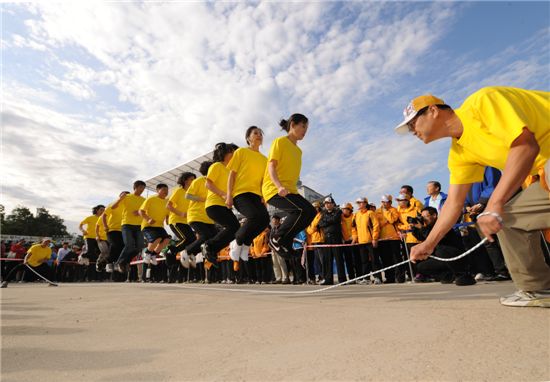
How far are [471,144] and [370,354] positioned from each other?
1.58 meters

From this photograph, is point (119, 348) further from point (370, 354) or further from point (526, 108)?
point (526, 108)

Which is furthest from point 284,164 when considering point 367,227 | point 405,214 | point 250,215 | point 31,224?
point 31,224

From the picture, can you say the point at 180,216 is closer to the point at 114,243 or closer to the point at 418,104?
the point at 114,243

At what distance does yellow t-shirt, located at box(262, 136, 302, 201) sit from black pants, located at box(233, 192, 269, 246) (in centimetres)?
34

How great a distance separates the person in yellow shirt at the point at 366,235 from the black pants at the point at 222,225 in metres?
3.47

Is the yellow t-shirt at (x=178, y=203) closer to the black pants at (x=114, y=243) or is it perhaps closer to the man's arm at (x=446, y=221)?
the black pants at (x=114, y=243)

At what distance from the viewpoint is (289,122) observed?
520cm

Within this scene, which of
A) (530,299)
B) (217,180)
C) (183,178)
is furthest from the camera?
(183,178)

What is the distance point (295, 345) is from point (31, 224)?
80.6m

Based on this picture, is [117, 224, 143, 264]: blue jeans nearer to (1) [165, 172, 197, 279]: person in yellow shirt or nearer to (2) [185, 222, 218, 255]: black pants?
(1) [165, 172, 197, 279]: person in yellow shirt

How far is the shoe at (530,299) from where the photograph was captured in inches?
96.0

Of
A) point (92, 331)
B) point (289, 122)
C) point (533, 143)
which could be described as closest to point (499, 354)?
point (533, 143)

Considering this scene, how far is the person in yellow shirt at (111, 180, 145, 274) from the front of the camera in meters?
8.30

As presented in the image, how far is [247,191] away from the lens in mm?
5355
